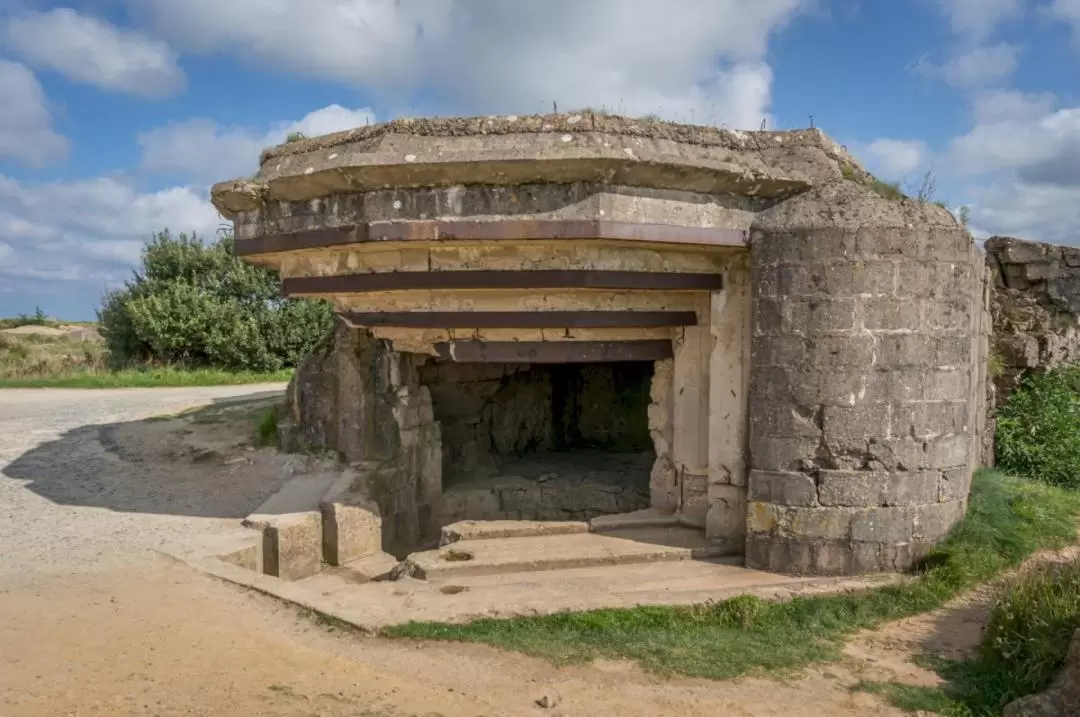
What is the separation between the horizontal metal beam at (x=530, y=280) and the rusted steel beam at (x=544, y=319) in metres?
0.32

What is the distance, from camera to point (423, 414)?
7.80 metres

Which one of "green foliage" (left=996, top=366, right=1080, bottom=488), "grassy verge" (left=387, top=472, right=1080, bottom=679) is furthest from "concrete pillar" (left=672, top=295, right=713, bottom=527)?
"green foliage" (left=996, top=366, right=1080, bottom=488)

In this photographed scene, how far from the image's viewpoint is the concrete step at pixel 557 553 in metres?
5.50

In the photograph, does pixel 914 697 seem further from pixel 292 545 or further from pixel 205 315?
pixel 205 315

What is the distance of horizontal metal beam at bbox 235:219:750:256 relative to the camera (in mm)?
5008

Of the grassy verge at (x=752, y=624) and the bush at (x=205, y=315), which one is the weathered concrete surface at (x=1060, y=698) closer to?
the grassy verge at (x=752, y=624)

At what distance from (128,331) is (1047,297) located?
2130 cm

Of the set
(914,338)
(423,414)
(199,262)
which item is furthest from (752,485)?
(199,262)

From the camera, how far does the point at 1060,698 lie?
3.35 metres

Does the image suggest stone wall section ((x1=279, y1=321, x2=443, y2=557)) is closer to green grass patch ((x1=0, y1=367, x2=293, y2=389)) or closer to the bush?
green grass patch ((x1=0, y1=367, x2=293, y2=389))

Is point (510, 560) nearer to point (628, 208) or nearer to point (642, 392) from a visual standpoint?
point (628, 208)

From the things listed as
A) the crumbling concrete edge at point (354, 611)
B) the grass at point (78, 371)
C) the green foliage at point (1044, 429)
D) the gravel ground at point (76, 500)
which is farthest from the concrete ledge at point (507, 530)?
the grass at point (78, 371)

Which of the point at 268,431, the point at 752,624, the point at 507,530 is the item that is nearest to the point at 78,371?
the point at 268,431

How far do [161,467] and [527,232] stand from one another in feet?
17.1
